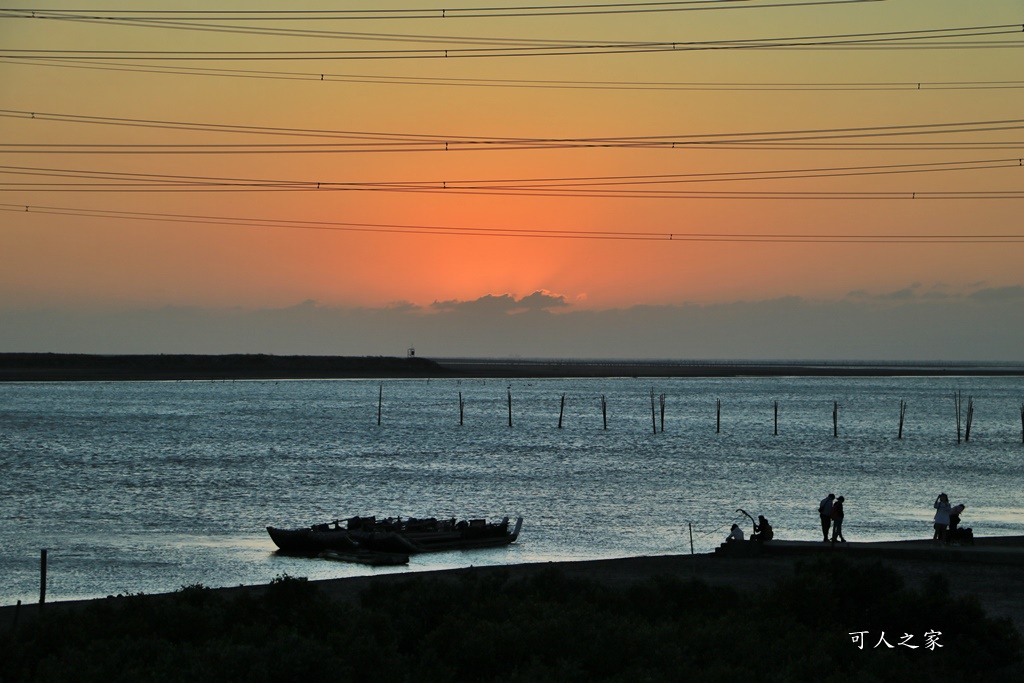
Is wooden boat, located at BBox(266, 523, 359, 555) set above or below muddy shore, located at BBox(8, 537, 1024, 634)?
below

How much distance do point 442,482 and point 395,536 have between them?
2673 cm

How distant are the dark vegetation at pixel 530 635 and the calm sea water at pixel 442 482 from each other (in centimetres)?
1427

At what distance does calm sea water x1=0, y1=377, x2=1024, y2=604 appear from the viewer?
3862 cm

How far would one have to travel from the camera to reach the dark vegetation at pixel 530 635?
48.6 ft

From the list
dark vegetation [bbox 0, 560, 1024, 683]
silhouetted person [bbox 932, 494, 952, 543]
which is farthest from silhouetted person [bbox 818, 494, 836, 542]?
dark vegetation [bbox 0, 560, 1024, 683]

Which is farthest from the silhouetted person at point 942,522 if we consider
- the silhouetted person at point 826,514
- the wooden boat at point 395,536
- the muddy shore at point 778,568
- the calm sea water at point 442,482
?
the wooden boat at point 395,536

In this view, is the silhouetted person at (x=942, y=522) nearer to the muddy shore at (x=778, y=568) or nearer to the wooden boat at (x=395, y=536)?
the muddy shore at (x=778, y=568)

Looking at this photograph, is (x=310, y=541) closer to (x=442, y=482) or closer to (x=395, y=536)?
(x=395, y=536)

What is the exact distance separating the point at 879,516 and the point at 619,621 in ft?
116

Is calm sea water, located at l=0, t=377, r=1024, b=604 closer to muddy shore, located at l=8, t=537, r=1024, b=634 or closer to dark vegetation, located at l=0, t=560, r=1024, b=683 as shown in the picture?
muddy shore, located at l=8, t=537, r=1024, b=634

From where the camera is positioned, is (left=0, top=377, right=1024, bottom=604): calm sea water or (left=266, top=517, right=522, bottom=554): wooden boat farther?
(left=266, top=517, right=522, bottom=554): wooden boat

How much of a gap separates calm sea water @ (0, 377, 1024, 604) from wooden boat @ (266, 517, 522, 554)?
3.41ft

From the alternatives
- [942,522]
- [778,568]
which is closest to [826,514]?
[942,522]

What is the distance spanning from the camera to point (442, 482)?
6575cm
